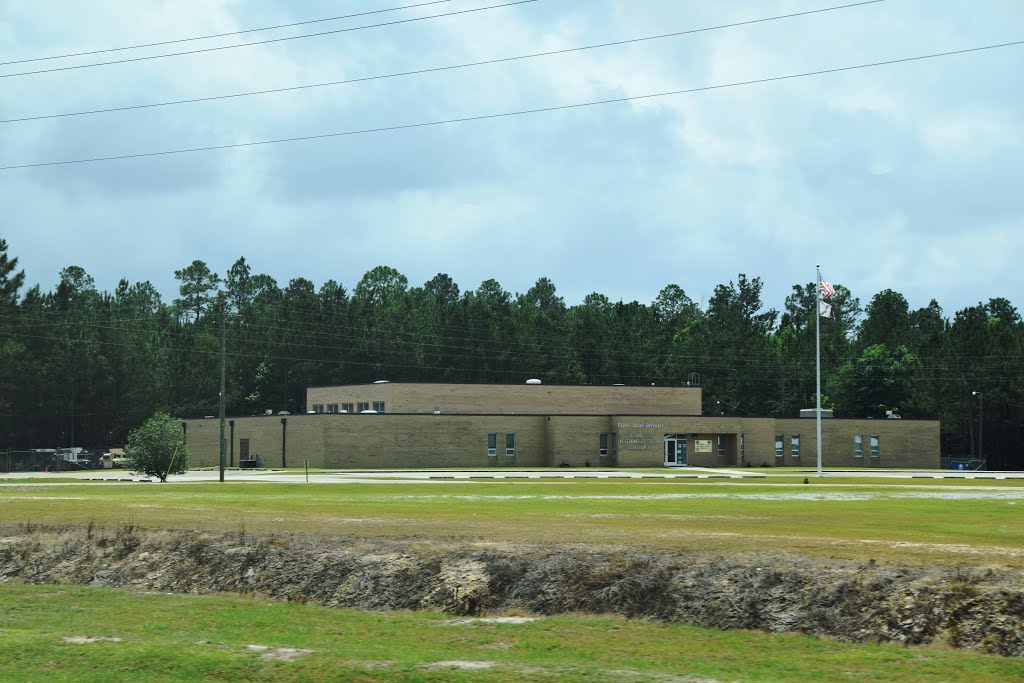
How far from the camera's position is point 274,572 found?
22.9 m

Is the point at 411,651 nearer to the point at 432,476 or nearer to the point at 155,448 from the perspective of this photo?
the point at 155,448

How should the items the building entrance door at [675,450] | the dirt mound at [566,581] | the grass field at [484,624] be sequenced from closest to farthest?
1. the grass field at [484,624]
2. the dirt mound at [566,581]
3. the building entrance door at [675,450]

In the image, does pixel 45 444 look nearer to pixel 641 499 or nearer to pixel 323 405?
pixel 323 405

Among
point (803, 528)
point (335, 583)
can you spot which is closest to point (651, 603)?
point (335, 583)

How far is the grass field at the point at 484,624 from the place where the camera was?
47.0 feet

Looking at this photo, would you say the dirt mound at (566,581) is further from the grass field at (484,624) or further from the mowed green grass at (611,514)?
the mowed green grass at (611,514)

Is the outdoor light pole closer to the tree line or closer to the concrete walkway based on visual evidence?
the tree line

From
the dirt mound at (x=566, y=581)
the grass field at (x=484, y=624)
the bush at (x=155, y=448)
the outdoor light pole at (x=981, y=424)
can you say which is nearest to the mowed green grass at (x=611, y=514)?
the grass field at (x=484, y=624)

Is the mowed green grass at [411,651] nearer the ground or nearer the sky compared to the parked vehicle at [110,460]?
nearer the sky

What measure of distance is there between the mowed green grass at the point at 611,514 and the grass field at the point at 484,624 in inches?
4.2

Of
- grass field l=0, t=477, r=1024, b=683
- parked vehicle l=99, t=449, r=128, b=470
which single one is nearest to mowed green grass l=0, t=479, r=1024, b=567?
grass field l=0, t=477, r=1024, b=683

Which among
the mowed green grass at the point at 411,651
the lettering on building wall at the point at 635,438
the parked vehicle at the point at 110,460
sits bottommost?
the parked vehicle at the point at 110,460

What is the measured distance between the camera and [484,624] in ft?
60.4

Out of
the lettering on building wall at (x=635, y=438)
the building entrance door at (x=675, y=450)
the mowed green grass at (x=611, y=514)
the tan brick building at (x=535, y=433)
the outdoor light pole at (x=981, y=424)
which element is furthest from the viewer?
the outdoor light pole at (x=981, y=424)
